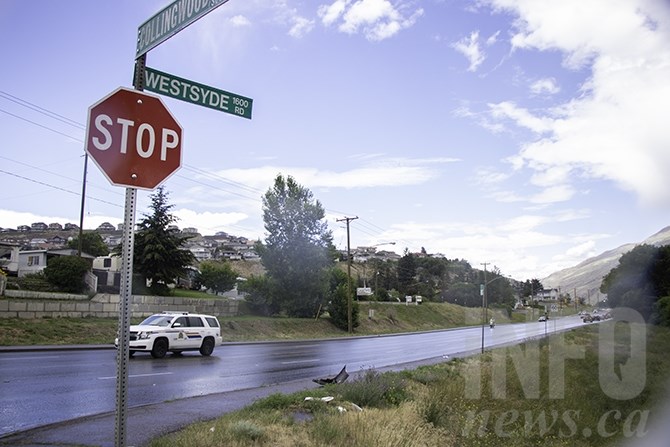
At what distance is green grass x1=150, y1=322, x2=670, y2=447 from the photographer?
7.01 meters

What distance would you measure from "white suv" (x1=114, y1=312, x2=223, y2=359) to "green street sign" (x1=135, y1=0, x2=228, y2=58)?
1675 centimetres

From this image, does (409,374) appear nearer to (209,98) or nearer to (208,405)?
(208,405)

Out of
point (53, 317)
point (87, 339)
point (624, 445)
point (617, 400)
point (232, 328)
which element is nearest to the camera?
point (624, 445)

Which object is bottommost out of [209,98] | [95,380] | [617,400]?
[617,400]

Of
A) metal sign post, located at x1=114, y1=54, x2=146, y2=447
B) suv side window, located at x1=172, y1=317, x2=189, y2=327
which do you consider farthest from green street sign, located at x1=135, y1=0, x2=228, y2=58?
suv side window, located at x1=172, y1=317, x2=189, y2=327

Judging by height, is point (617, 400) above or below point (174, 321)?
below

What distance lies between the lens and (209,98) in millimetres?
5465

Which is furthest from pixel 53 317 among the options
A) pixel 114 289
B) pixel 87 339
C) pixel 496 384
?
pixel 496 384

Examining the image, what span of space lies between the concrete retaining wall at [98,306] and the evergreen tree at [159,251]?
425 centimetres

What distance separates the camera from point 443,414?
9.58m

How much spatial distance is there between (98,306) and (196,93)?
30.2 m

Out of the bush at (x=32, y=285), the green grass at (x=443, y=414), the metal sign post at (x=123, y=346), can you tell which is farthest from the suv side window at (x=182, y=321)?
the bush at (x=32, y=285)

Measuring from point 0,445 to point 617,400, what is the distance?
16.2 m

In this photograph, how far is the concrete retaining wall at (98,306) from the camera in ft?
90.7
